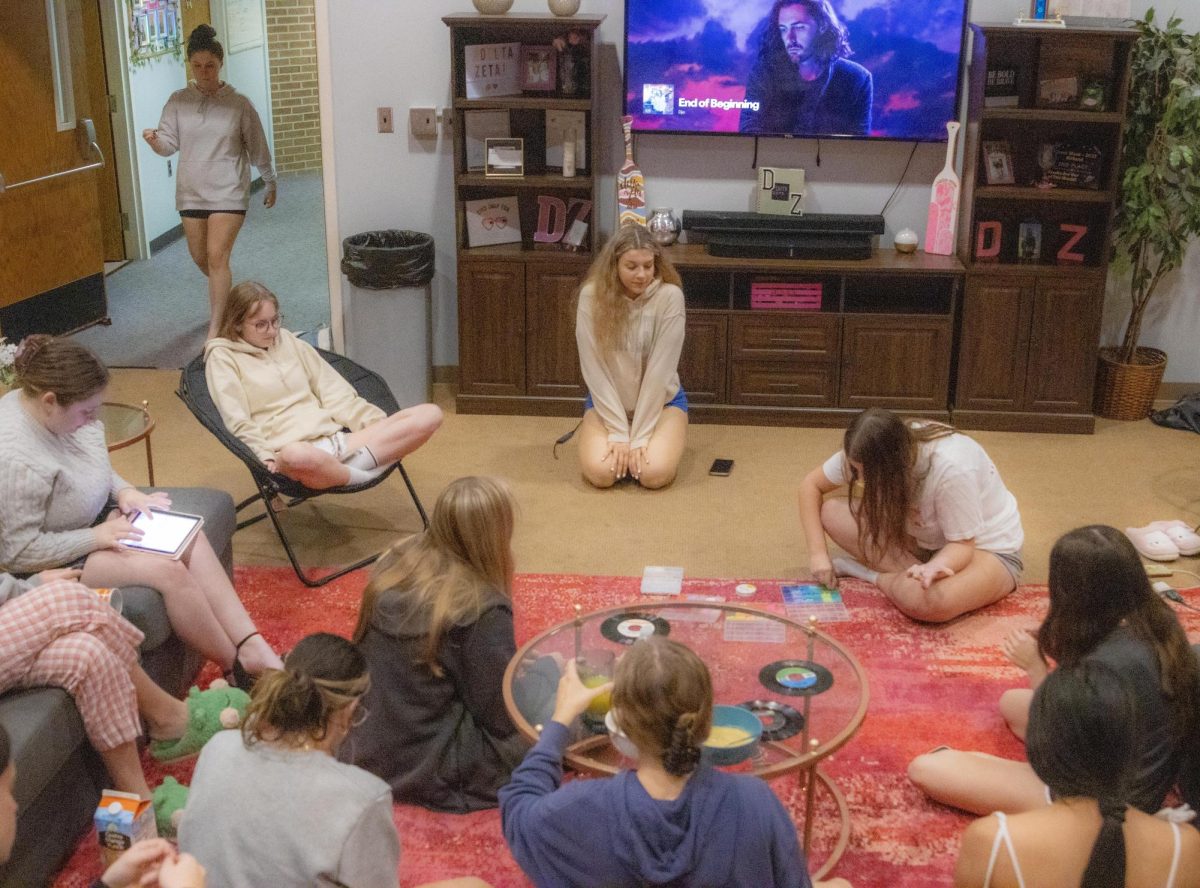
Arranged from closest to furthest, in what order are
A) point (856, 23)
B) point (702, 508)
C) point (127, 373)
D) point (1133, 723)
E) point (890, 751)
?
point (1133, 723) → point (890, 751) → point (702, 508) → point (856, 23) → point (127, 373)

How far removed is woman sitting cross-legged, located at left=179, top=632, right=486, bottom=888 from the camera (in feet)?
6.69

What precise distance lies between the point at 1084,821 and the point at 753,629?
1.04 meters

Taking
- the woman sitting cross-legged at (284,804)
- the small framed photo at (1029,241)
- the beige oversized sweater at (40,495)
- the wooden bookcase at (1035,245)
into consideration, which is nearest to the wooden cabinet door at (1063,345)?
the wooden bookcase at (1035,245)

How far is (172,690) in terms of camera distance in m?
3.19

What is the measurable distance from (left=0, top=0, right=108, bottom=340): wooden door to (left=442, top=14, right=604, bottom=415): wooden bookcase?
6.65 ft

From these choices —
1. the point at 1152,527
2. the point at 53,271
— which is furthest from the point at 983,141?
the point at 53,271

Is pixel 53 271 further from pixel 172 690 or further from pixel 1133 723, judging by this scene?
pixel 1133 723

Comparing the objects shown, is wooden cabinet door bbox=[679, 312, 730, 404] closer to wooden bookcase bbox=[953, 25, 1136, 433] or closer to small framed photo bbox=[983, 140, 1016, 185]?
wooden bookcase bbox=[953, 25, 1136, 433]

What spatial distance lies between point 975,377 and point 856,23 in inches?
55.9

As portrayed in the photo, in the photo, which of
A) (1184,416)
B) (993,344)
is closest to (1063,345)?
(993,344)

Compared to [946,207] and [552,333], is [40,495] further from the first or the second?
[946,207]

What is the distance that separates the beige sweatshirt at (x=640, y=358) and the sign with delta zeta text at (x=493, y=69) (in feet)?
3.33

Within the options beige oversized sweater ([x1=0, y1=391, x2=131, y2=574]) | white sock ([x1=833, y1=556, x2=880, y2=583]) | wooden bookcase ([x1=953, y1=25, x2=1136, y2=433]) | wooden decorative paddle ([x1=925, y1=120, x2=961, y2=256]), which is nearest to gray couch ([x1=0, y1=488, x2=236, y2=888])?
beige oversized sweater ([x1=0, y1=391, x2=131, y2=574])

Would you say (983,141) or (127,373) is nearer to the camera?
(983,141)
